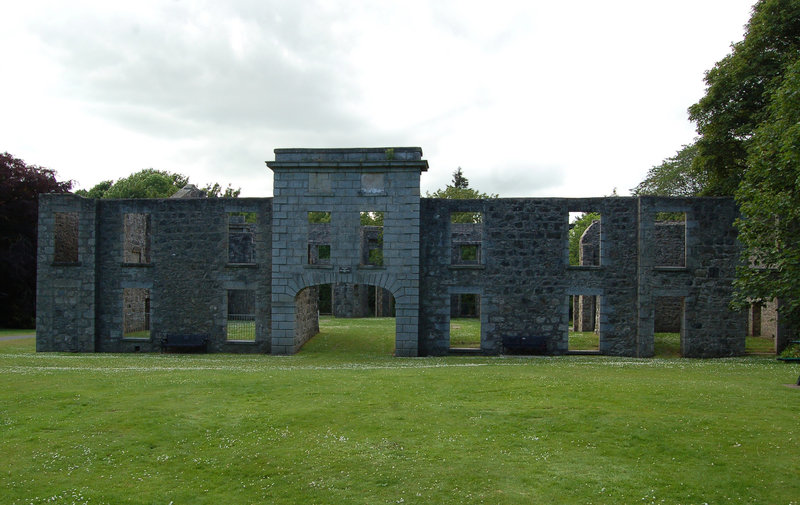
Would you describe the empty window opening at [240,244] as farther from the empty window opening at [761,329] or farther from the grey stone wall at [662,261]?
the empty window opening at [761,329]

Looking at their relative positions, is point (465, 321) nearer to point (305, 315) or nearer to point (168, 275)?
point (305, 315)

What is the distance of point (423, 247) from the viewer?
2023 centimetres

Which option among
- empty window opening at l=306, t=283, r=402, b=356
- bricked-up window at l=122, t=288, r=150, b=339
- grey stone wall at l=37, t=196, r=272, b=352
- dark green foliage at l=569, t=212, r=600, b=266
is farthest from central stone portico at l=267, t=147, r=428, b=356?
→ dark green foliage at l=569, t=212, r=600, b=266

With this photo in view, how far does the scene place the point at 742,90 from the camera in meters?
20.7

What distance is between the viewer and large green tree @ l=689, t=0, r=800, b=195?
64.1 feet

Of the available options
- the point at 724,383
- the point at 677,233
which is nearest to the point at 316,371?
the point at 724,383

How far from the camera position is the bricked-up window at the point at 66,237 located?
22719mm

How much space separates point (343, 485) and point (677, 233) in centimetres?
2398

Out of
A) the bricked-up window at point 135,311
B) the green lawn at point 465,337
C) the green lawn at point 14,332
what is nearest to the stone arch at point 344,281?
the green lawn at point 465,337

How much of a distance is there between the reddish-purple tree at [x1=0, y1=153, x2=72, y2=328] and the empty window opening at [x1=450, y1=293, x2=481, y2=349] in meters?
24.1

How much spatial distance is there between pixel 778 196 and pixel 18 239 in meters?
35.6

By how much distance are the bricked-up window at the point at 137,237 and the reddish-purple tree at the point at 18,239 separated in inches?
287

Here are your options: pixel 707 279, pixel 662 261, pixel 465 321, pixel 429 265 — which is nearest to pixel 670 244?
pixel 662 261

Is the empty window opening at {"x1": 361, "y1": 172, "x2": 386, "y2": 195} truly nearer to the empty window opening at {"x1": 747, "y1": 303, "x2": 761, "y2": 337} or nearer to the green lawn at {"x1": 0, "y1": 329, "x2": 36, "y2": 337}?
the empty window opening at {"x1": 747, "y1": 303, "x2": 761, "y2": 337}
